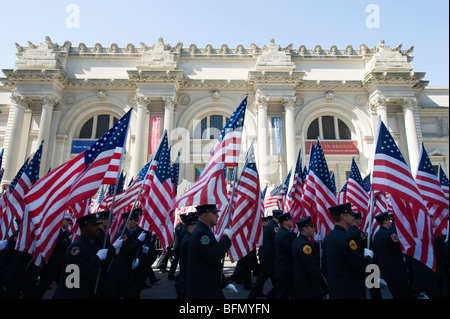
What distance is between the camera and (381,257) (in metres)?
5.88

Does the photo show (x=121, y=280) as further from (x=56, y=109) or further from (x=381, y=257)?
(x=56, y=109)

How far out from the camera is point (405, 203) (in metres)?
5.50

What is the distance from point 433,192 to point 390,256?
2032 mm

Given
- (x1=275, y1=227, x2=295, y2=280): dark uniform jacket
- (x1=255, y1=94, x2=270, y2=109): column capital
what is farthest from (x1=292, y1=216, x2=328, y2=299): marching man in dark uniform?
(x1=255, y1=94, x2=270, y2=109): column capital

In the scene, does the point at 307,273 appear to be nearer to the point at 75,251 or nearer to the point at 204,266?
the point at 204,266

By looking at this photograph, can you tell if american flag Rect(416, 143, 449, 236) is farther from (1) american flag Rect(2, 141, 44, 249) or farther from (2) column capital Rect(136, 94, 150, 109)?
(2) column capital Rect(136, 94, 150, 109)

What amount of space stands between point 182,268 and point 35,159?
5.01 metres

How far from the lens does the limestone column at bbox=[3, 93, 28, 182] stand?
2200 cm

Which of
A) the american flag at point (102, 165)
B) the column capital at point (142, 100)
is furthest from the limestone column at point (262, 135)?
the american flag at point (102, 165)

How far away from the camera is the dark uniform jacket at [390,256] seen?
5.68 meters

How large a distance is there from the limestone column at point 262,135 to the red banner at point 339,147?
3857 millimetres

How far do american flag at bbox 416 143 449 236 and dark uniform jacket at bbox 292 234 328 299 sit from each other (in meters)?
3.47

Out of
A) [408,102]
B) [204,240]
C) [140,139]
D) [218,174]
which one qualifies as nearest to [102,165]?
[218,174]
